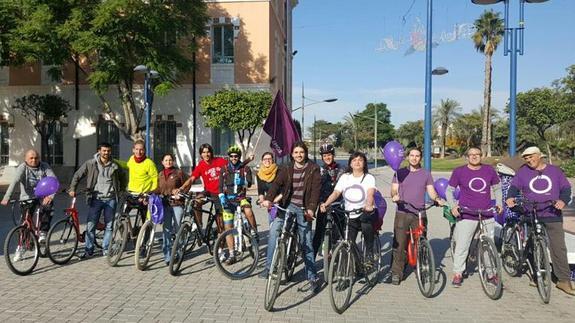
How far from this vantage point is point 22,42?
18.1 meters

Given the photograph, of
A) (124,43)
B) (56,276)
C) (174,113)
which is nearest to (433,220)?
(56,276)

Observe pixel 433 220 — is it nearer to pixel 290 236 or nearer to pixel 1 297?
pixel 290 236

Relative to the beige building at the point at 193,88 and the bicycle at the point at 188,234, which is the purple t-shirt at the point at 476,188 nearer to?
the bicycle at the point at 188,234

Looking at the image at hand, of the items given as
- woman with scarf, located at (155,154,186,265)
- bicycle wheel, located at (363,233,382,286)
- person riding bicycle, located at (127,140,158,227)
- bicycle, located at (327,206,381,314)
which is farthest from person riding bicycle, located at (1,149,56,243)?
bicycle wheel, located at (363,233,382,286)

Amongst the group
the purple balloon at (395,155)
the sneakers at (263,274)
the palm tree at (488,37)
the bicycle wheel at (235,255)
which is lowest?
the sneakers at (263,274)

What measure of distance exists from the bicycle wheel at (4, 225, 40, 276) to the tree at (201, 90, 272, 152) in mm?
14163

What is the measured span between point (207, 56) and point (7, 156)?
1130 cm

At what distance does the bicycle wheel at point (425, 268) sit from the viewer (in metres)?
5.67

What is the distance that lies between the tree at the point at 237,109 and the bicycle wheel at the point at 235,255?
13790 millimetres

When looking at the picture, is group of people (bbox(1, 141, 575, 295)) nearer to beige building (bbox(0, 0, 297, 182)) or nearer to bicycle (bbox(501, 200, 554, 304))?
bicycle (bbox(501, 200, 554, 304))

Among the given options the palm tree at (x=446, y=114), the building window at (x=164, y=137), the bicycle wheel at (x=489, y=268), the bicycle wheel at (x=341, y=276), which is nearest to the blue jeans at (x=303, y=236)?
the bicycle wheel at (x=341, y=276)

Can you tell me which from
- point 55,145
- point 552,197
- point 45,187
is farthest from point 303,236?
point 55,145

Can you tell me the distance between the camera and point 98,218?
7.36 meters

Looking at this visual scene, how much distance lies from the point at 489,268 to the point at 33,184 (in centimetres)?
604
